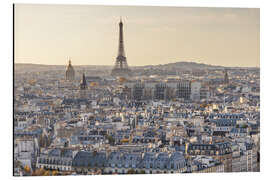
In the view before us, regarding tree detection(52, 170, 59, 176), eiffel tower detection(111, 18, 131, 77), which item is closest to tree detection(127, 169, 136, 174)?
tree detection(52, 170, 59, 176)

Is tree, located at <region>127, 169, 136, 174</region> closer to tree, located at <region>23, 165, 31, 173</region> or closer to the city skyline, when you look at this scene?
tree, located at <region>23, 165, 31, 173</region>

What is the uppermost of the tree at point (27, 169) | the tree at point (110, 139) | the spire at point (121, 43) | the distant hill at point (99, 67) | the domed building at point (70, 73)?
the spire at point (121, 43)

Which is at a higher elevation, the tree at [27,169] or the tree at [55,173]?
the tree at [27,169]

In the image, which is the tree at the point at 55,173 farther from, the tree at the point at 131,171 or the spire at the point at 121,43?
the spire at the point at 121,43

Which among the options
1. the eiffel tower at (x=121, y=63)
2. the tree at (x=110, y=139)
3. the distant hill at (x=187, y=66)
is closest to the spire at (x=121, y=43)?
the eiffel tower at (x=121, y=63)

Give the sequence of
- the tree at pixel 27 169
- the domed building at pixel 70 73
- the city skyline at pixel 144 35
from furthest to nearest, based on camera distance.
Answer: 1. the domed building at pixel 70 73
2. the city skyline at pixel 144 35
3. the tree at pixel 27 169

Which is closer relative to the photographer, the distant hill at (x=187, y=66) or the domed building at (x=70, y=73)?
the domed building at (x=70, y=73)

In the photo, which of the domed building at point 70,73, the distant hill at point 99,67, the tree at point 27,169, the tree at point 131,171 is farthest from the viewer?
the domed building at point 70,73
